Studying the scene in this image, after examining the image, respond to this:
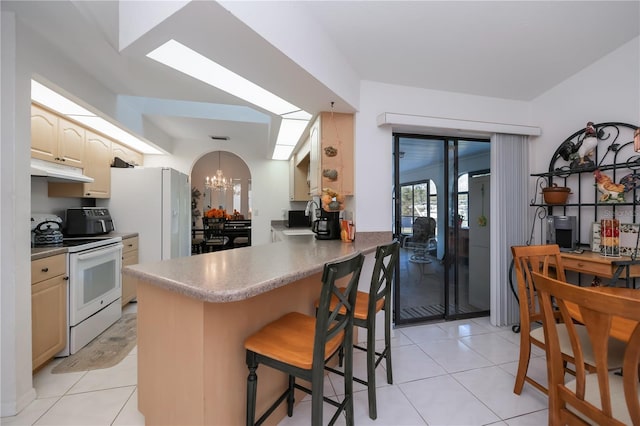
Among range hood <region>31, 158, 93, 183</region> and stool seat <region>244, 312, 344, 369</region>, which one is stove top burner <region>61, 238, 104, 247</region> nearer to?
range hood <region>31, 158, 93, 183</region>

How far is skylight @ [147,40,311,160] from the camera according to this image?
1.68 meters

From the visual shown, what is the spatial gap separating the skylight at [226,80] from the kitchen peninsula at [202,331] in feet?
4.13

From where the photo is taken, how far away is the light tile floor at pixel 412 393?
5.22 feet

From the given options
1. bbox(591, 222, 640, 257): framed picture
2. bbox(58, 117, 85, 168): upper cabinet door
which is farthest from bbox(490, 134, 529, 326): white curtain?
bbox(58, 117, 85, 168): upper cabinet door

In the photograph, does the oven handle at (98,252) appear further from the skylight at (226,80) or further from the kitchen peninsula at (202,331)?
the skylight at (226,80)

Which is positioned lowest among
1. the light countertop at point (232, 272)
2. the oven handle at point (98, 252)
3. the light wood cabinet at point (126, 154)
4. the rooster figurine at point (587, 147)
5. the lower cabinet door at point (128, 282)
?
the lower cabinet door at point (128, 282)

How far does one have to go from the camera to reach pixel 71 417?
1.59m

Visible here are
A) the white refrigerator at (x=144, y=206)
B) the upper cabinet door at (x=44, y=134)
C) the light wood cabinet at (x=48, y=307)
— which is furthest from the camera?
the white refrigerator at (x=144, y=206)

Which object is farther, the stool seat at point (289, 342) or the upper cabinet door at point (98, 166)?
the upper cabinet door at point (98, 166)

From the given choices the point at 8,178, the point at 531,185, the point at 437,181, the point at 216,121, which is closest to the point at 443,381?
the point at 437,181

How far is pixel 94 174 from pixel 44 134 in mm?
723

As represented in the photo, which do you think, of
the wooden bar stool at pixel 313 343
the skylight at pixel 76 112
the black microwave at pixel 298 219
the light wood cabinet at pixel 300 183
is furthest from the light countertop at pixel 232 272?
the black microwave at pixel 298 219

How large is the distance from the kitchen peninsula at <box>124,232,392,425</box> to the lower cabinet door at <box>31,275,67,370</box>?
1158 millimetres

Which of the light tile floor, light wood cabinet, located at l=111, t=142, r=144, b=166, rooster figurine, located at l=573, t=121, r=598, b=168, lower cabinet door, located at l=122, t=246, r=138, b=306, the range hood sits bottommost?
the light tile floor
